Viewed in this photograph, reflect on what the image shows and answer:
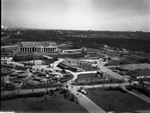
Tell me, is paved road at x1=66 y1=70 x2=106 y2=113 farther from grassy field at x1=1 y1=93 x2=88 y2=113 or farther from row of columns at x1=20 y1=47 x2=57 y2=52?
row of columns at x1=20 y1=47 x2=57 y2=52

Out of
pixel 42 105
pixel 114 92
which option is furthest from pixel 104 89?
pixel 42 105

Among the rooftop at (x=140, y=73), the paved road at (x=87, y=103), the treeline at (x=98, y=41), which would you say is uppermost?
the treeline at (x=98, y=41)

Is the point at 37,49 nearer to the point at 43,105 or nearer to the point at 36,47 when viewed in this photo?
the point at 36,47

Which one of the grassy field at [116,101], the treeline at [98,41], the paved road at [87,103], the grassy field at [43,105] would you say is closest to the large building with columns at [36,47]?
the treeline at [98,41]

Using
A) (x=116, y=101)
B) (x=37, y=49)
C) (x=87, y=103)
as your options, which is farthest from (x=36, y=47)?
(x=116, y=101)

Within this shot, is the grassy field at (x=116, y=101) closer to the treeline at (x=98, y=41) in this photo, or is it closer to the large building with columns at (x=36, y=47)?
the large building with columns at (x=36, y=47)

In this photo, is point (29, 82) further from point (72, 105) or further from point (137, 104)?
point (137, 104)

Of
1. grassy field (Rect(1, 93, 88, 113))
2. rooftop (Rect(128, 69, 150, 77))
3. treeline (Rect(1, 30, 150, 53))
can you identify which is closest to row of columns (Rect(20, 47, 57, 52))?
treeline (Rect(1, 30, 150, 53))
